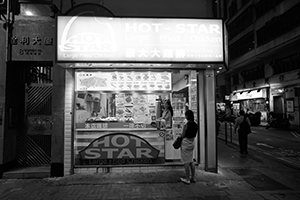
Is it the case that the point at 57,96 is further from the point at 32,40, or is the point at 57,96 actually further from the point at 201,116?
the point at 201,116

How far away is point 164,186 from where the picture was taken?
215 inches

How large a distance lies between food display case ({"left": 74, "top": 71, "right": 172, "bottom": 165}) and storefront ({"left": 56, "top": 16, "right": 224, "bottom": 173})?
0.10 feet

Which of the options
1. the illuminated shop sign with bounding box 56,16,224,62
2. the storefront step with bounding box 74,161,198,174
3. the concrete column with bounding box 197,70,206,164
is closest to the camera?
the illuminated shop sign with bounding box 56,16,224,62

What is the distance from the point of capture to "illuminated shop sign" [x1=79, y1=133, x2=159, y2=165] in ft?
21.7

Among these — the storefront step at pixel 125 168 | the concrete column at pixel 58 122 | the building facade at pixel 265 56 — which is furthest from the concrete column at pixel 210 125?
the building facade at pixel 265 56

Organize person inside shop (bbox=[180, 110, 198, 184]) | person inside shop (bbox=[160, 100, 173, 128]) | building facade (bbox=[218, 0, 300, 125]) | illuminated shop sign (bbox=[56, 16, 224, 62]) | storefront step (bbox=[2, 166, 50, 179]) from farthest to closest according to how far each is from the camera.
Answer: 1. building facade (bbox=[218, 0, 300, 125])
2. person inside shop (bbox=[160, 100, 173, 128])
3. storefront step (bbox=[2, 166, 50, 179])
4. illuminated shop sign (bbox=[56, 16, 224, 62])
5. person inside shop (bbox=[180, 110, 198, 184])

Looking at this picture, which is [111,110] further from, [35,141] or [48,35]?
[48,35]

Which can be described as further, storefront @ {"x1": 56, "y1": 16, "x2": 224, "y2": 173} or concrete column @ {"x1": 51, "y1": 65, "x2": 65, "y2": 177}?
concrete column @ {"x1": 51, "y1": 65, "x2": 65, "y2": 177}

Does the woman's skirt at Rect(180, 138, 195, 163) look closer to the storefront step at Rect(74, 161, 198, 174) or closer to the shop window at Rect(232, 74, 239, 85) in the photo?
the storefront step at Rect(74, 161, 198, 174)

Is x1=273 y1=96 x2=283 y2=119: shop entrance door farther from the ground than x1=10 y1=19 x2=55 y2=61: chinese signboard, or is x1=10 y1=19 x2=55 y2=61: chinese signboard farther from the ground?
x1=10 y1=19 x2=55 y2=61: chinese signboard

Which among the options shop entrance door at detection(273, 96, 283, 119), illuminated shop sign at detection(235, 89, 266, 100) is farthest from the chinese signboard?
illuminated shop sign at detection(235, 89, 266, 100)

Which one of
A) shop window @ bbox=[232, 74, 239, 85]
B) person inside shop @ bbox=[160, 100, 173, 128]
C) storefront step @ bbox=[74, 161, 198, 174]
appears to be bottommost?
storefront step @ bbox=[74, 161, 198, 174]

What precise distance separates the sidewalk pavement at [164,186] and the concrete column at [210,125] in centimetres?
34

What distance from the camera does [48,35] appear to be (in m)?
6.45
